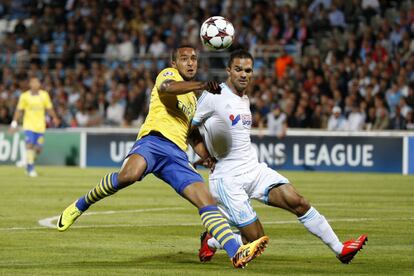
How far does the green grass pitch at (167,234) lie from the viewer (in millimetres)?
9727

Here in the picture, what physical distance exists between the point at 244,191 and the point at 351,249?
114 cm

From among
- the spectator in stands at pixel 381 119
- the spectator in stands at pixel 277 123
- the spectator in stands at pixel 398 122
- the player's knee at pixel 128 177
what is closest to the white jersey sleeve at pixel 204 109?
the player's knee at pixel 128 177

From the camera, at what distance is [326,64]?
94.0 ft

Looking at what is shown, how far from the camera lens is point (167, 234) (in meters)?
12.7

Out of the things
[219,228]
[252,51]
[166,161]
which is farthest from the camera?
[252,51]

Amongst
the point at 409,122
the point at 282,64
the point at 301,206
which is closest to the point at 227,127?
the point at 301,206

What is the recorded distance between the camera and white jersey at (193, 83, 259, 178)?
33.2ft

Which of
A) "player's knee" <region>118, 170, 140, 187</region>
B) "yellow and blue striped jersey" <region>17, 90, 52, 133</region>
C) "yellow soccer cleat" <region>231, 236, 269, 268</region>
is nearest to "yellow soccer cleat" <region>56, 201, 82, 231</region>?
"player's knee" <region>118, 170, 140, 187</region>

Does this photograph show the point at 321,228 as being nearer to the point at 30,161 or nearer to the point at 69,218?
the point at 69,218

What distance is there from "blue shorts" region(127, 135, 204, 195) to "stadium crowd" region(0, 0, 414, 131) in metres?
16.8

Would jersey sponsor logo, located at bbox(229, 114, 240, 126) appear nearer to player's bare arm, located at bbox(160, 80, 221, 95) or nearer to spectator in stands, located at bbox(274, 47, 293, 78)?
player's bare arm, located at bbox(160, 80, 221, 95)

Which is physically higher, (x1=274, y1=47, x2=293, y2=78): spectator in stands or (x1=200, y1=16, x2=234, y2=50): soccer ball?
(x1=200, y1=16, x2=234, y2=50): soccer ball

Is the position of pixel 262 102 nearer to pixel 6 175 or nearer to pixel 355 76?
pixel 355 76

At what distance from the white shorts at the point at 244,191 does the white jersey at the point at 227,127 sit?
12cm
